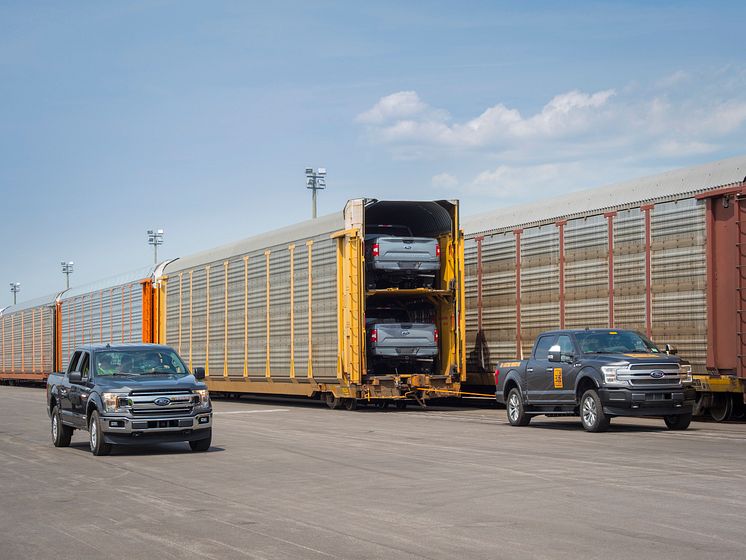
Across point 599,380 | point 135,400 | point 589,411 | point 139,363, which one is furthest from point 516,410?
point 135,400

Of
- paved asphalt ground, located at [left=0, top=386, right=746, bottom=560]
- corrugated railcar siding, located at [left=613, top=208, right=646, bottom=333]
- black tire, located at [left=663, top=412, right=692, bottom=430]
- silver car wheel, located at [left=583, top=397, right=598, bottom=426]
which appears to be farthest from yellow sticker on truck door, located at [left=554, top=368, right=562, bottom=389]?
corrugated railcar siding, located at [left=613, top=208, right=646, bottom=333]

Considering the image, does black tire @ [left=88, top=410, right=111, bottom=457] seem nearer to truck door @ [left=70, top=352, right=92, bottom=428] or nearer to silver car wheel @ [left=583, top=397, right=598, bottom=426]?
truck door @ [left=70, top=352, right=92, bottom=428]

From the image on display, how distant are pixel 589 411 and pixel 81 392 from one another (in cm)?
826

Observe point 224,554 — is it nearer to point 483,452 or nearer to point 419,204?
point 483,452

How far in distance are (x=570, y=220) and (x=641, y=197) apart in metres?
2.32

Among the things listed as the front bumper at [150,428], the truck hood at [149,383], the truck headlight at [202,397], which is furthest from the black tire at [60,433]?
the truck headlight at [202,397]

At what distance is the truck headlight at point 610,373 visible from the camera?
18.3m

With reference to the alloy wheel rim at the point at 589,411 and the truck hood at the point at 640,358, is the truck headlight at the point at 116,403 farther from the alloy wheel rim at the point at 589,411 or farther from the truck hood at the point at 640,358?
the truck hood at the point at 640,358

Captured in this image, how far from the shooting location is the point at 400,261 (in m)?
26.1

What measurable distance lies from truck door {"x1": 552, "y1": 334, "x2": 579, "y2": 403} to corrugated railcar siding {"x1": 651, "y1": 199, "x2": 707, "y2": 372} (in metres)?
2.65

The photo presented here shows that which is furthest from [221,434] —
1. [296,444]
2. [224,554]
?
[224,554]

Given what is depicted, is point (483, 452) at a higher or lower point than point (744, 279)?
lower

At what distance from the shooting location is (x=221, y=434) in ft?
66.2

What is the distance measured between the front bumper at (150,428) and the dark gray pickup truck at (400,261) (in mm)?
10420
